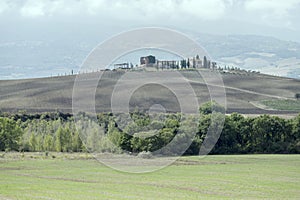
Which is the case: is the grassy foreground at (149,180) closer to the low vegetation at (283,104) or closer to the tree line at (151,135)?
the tree line at (151,135)

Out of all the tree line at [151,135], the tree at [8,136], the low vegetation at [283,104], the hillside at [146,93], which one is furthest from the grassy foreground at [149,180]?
the low vegetation at [283,104]

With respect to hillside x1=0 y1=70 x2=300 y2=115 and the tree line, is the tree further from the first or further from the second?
hillside x1=0 y1=70 x2=300 y2=115

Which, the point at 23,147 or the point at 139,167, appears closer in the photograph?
the point at 139,167

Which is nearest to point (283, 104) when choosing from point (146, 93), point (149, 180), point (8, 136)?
point (146, 93)

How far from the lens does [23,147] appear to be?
246 feet

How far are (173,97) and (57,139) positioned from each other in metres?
66.8

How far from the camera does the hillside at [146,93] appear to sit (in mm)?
125625

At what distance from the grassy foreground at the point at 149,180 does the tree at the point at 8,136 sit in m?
12.6

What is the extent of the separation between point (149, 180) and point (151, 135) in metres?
26.1

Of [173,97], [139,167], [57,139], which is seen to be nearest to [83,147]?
[57,139]

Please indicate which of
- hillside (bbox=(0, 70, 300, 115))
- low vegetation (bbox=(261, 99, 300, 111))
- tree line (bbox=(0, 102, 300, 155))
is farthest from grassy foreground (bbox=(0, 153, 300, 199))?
low vegetation (bbox=(261, 99, 300, 111))

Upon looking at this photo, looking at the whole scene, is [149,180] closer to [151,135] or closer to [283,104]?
[151,135]

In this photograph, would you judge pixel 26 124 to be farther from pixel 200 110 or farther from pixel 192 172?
pixel 192 172

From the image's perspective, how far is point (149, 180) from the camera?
42.3 metres
